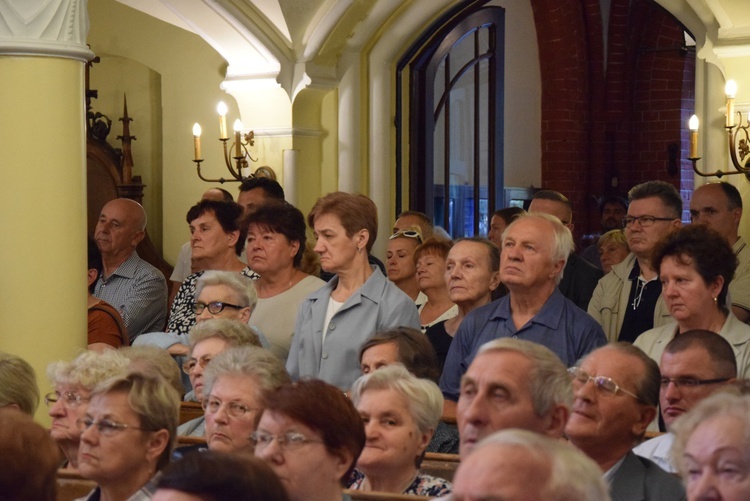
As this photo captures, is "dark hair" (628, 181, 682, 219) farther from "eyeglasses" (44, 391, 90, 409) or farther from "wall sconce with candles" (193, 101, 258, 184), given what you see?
"wall sconce with candles" (193, 101, 258, 184)

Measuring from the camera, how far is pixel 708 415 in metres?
2.73

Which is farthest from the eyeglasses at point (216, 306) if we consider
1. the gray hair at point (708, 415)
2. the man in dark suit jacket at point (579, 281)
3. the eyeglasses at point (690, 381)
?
the gray hair at point (708, 415)

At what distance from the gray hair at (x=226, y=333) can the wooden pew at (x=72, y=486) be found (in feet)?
3.05

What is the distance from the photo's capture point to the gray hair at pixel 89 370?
164 inches

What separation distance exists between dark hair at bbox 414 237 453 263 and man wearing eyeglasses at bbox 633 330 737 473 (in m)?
Answer: 2.14

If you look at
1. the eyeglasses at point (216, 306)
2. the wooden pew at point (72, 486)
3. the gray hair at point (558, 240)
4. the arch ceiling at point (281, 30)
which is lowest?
the wooden pew at point (72, 486)

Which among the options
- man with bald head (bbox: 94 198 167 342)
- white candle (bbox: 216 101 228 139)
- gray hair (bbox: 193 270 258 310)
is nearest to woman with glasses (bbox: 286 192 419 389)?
gray hair (bbox: 193 270 258 310)

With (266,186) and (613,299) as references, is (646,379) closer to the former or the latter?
(613,299)

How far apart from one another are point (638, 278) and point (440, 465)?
204cm

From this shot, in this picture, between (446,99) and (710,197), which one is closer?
(710,197)

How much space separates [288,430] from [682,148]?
34.9ft

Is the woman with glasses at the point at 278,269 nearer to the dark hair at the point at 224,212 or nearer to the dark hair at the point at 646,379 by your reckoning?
the dark hair at the point at 224,212

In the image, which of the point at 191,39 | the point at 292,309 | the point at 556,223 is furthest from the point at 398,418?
the point at 191,39

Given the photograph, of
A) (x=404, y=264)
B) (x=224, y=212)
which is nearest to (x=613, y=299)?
(x=404, y=264)
